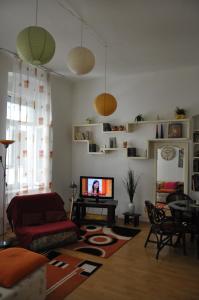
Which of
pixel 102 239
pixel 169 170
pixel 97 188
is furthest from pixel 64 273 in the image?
pixel 169 170

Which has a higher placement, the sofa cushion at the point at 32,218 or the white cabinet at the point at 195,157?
the white cabinet at the point at 195,157

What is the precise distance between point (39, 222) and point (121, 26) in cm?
322

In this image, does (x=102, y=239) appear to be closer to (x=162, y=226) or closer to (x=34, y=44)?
(x=162, y=226)

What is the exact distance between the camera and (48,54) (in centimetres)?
221

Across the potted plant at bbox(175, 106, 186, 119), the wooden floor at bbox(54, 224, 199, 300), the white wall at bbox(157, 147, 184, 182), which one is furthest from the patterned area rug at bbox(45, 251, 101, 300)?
the potted plant at bbox(175, 106, 186, 119)

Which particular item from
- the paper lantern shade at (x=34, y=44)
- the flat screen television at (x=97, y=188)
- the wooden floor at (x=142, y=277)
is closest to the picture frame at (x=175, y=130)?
the flat screen television at (x=97, y=188)

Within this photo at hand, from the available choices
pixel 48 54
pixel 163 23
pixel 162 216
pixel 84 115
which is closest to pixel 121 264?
pixel 162 216

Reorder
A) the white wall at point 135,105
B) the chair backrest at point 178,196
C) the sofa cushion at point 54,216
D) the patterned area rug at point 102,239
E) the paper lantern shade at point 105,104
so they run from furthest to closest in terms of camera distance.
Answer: the white wall at point 135,105 < the chair backrest at point 178,196 < the sofa cushion at point 54,216 < the patterned area rug at point 102,239 < the paper lantern shade at point 105,104

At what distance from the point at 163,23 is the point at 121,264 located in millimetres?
3299

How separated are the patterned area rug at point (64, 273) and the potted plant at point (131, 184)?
2.08 meters

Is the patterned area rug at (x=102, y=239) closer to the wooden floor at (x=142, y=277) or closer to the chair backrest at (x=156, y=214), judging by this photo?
the wooden floor at (x=142, y=277)

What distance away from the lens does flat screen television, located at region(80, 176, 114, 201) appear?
5.29 m

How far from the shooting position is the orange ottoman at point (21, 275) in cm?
220

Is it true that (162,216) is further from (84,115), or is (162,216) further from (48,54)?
(84,115)
